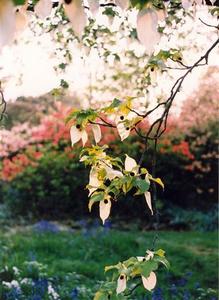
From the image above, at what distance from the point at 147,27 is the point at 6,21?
39cm

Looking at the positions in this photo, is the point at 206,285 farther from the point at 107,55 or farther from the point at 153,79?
the point at 153,79

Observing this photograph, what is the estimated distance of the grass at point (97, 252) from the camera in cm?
666

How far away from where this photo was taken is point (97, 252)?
7719 millimetres

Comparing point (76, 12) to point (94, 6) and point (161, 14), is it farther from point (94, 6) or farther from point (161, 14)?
point (161, 14)

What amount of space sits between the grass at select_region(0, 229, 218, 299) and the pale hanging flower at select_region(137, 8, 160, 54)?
486cm

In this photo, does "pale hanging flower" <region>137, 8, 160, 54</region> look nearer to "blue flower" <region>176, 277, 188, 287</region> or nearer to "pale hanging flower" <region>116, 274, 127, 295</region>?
"pale hanging flower" <region>116, 274, 127, 295</region>

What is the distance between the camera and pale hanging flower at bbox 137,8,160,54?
4.57 ft

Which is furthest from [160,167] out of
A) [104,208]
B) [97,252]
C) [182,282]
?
[104,208]

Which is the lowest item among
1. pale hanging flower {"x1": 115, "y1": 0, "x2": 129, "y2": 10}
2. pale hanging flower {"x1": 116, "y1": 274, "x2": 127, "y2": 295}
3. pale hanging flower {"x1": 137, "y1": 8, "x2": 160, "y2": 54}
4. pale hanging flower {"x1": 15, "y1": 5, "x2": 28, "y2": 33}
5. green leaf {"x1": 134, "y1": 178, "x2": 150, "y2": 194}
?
pale hanging flower {"x1": 116, "y1": 274, "x2": 127, "y2": 295}

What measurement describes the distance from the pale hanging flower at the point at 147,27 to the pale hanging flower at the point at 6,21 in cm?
34

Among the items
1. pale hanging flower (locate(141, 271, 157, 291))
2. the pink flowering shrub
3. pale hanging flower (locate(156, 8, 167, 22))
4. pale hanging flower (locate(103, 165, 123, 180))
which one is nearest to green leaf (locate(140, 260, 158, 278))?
pale hanging flower (locate(141, 271, 157, 291))

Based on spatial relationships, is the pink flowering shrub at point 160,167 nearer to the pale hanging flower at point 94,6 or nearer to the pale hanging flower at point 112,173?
the pale hanging flower at point 112,173

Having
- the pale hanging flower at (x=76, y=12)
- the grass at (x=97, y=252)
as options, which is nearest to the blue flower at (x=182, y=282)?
the grass at (x=97, y=252)

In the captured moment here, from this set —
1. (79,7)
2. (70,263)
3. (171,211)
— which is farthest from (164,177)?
(79,7)
